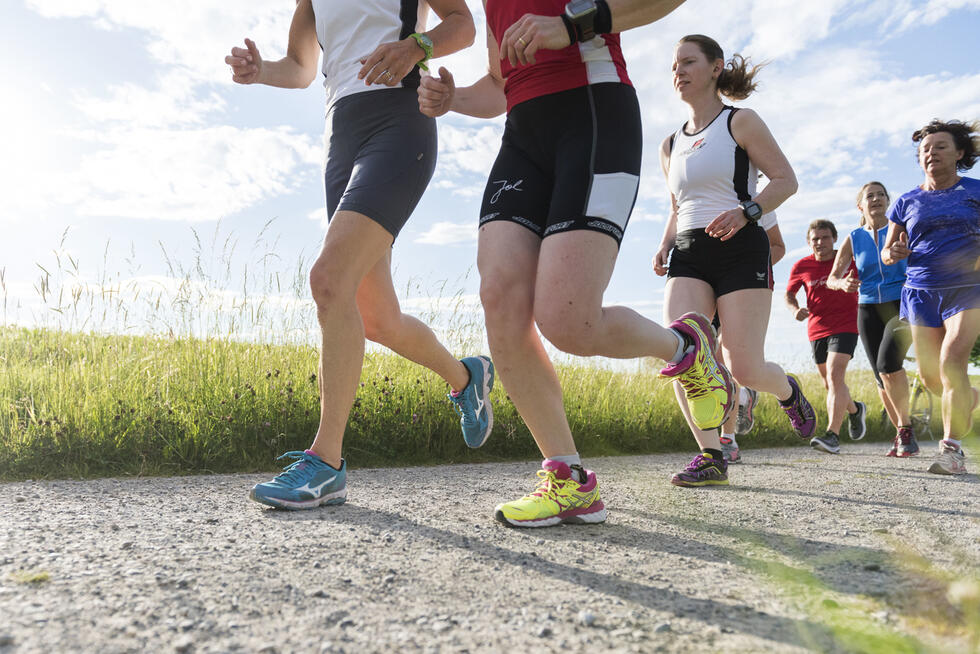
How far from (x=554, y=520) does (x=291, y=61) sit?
2.82m

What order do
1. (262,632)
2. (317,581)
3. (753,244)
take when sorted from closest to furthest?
(262,632)
(317,581)
(753,244)

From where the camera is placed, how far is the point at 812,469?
4934 mm

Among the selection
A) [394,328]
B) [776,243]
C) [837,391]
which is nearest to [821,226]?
[837,391]

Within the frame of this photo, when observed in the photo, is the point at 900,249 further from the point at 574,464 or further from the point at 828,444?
the point at 574,464

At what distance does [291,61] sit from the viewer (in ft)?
12.7

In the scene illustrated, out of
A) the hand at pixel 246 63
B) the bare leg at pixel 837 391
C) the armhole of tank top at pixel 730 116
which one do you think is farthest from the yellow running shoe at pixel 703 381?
the bare leg at pixel 837 391

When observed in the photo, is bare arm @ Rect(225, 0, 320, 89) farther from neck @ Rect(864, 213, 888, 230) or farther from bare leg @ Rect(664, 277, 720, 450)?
neck @ Rect(864, 213, 888, 230)

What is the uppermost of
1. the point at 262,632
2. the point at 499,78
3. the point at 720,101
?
the point at 720,101

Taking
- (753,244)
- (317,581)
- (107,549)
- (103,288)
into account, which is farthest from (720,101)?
(103,288)

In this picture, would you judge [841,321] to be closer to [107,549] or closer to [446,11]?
[446,11]

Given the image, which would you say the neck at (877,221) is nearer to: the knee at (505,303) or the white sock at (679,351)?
the white sock at (679,351)

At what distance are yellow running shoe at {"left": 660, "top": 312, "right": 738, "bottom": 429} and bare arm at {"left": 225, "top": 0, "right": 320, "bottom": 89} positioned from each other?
2441mm

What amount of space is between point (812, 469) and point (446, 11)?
12.6ft

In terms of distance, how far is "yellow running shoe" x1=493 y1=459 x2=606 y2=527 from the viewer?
266cm
